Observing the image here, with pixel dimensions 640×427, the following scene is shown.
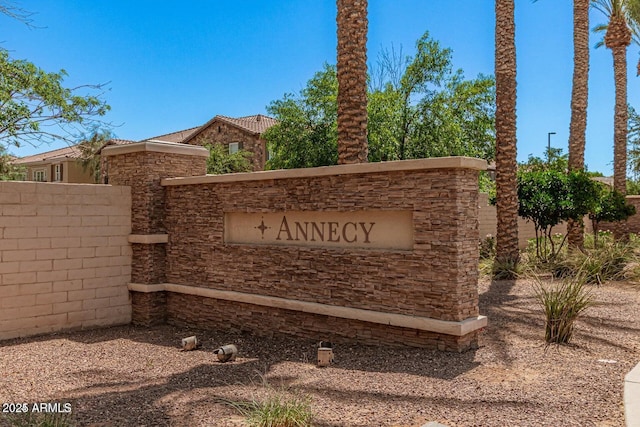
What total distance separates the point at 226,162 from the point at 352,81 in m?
22.8

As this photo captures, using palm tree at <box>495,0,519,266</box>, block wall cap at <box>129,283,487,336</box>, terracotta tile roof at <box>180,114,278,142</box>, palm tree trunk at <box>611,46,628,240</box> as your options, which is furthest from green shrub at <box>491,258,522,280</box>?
terracotta tile roof at <box>180,114,278,142</box>

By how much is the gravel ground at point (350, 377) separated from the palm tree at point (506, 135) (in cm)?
470

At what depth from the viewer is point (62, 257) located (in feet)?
33.0

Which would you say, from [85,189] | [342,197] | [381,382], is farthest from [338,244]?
[85,189]

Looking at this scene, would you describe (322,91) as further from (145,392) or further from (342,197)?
(145,392)

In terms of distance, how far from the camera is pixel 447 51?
781 inches

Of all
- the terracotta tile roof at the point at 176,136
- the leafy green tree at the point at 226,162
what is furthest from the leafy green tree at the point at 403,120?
the terracotta tile roof at the point at 176,136

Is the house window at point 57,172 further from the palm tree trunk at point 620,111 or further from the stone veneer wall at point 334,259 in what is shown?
the palm tree trunk at point 620,111

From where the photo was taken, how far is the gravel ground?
5.23m

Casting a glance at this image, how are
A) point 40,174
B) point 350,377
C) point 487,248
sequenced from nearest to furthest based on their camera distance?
point 350,377 < point 487,248 < point 40,174

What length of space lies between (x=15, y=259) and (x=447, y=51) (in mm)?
15562

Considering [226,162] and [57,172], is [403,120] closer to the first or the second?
[226,162]

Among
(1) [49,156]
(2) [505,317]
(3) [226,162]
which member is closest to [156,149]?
(2) [505,317]

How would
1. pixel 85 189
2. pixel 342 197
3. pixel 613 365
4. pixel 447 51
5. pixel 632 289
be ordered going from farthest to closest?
pixel 447 51 < pixel 632 289 < pixel 85 189 < pixel 342 197 < pixel 613 365
